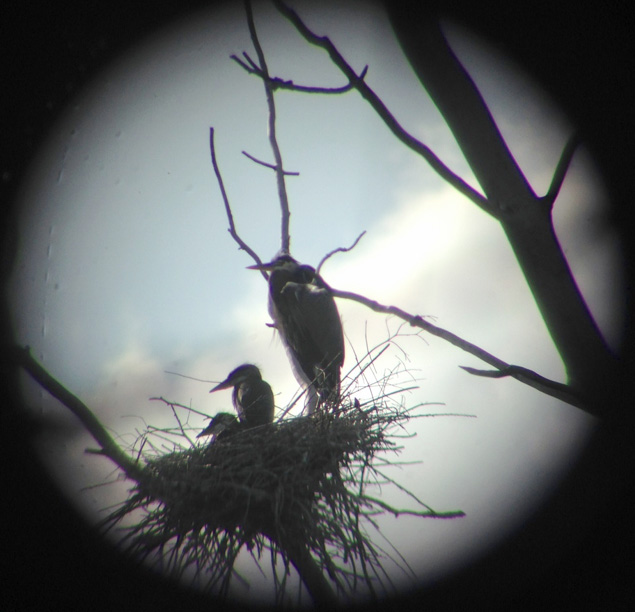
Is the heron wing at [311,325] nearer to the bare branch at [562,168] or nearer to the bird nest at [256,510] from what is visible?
the bird nest at [256,510]

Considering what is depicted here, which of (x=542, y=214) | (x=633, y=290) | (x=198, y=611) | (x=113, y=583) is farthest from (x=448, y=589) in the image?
(x=542, y=214)

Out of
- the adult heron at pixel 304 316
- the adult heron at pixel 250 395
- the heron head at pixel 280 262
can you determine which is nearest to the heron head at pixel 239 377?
the adult heron at pixel 250 395

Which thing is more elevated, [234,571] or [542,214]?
[542,214]

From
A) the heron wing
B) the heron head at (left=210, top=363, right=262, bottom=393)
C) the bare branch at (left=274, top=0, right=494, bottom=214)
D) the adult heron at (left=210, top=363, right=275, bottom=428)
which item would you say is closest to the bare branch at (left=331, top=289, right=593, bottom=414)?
the bare branch at (left=274, top=0, right=494, bottom=214)

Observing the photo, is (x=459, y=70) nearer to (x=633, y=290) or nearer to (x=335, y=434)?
(x=633, y=290)

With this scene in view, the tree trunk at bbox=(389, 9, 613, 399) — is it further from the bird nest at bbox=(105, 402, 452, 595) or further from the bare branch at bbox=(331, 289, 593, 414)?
the bird nest at bbox=(105, 402, 452, 595)

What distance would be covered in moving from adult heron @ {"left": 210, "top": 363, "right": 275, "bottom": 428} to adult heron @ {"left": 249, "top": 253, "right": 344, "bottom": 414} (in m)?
0.42

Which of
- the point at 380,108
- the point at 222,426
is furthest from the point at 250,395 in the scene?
the point at 380,108

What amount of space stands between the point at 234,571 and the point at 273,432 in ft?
1.66

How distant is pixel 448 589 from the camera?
7.88ft

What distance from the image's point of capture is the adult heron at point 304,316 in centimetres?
310

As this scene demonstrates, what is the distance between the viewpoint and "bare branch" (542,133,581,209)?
3.54ft

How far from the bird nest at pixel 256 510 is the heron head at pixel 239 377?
3.65 ft

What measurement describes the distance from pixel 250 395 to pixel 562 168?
1973 millimetres
